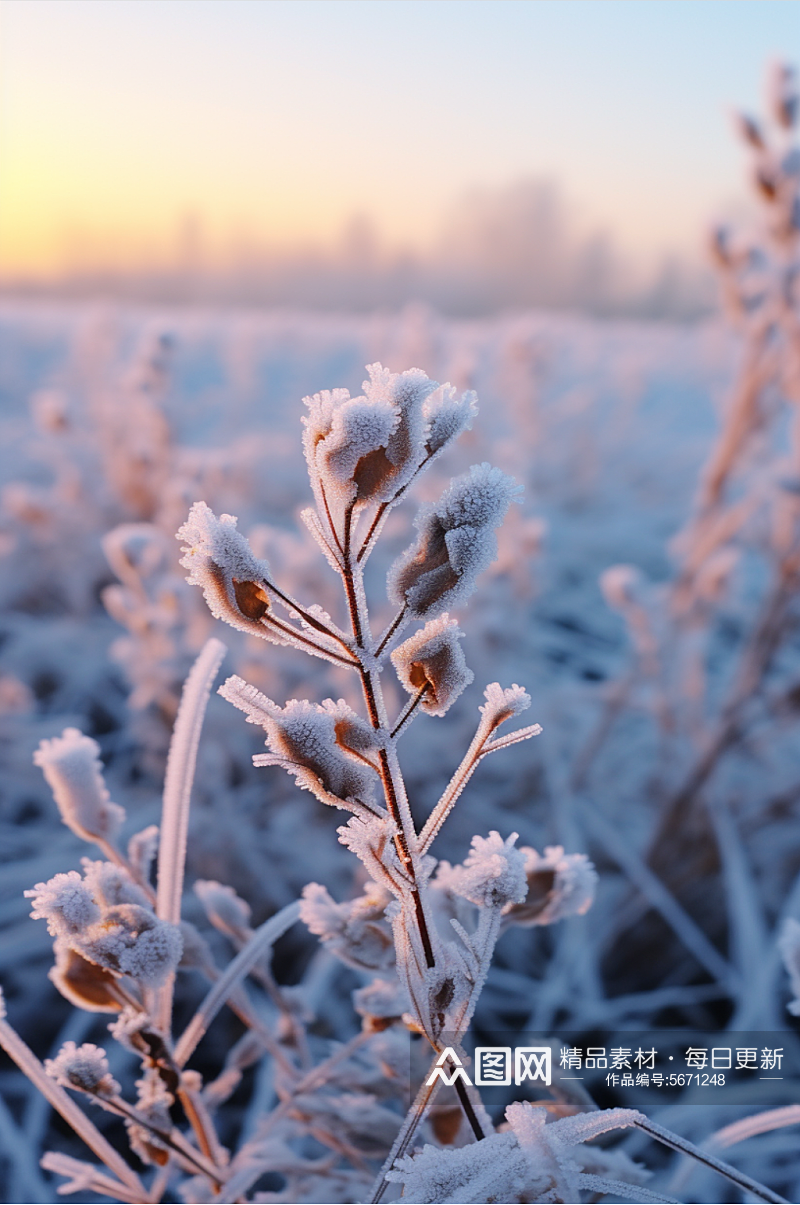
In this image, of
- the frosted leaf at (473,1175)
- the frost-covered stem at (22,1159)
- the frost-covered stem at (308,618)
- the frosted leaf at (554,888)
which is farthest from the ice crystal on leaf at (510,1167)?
the frost-covered stem at (22,1159)

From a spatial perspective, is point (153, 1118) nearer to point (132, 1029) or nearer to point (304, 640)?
point (132, 1029)

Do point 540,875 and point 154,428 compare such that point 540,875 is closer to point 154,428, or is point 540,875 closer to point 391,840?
point 391,840

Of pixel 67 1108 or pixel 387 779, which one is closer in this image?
pixel 387 779

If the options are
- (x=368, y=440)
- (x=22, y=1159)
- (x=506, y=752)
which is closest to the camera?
(x=368, y=440)

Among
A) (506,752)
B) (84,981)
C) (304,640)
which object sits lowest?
(84,981)

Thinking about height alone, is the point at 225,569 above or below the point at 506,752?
below

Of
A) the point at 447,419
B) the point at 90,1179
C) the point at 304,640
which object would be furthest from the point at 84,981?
the point at 447,419

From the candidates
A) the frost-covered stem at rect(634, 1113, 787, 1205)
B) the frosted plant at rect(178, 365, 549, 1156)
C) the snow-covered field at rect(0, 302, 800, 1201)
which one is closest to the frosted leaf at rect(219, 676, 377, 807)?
the frosted plant at rect(178, 365, 549, 1156)
